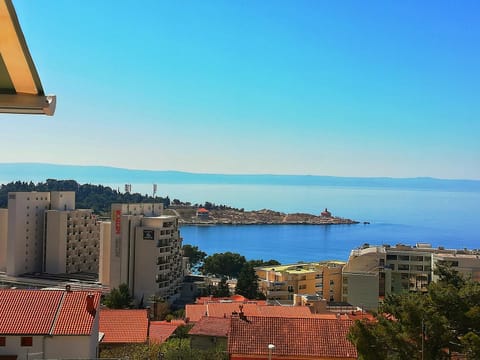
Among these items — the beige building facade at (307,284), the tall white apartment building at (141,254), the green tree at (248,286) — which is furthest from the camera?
the beige building facade at (307,284)

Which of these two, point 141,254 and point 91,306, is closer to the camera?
point 91,306

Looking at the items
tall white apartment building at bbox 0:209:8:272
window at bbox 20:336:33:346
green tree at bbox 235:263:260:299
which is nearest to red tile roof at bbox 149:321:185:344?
window at bbox 20:336:33:346

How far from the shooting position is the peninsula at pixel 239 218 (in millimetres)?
105875

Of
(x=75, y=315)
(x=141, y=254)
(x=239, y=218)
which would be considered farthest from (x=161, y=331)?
(x=239, y=218)

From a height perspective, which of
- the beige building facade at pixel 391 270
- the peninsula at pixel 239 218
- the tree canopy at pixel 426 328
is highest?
the tree canopy at pixel 426 328

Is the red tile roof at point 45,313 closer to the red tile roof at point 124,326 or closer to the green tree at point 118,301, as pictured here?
the red tile roof at point 124,326

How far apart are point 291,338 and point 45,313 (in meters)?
3.83

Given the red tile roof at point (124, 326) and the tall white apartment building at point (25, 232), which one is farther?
the tall white apartment building at point (25, 232)

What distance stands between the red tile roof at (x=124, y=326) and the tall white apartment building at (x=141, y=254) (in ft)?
36.6

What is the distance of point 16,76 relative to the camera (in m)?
1.31

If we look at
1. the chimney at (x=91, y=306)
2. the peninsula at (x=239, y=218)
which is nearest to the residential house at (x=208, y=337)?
the chimney at (x=91, y=306)

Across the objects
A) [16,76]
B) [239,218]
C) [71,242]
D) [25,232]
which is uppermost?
[16,76]

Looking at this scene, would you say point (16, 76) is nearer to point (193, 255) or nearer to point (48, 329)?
point (48, 329)

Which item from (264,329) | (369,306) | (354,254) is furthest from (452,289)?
(354,254)
